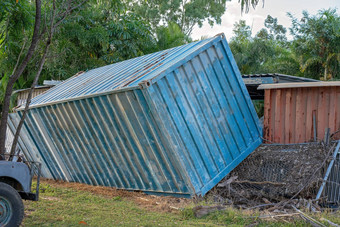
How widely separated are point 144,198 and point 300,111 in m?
4.23

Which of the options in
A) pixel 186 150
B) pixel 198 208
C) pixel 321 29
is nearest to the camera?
pixel 198 208

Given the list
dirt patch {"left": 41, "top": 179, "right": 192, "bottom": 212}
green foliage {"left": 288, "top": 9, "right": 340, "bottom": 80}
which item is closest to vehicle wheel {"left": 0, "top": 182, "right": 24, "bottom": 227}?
dirt patch {"left": 41, "top": 179, "right": 192, "bottom": 212}

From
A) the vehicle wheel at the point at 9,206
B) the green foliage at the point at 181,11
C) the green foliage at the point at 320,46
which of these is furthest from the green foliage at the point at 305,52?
the vehicle wheel at the point at 9,206

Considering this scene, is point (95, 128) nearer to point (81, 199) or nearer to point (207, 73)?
point (81, 199)

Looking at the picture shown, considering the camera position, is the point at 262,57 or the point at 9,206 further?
the point at 262,57

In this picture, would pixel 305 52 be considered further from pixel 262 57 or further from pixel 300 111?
pixel 300 111

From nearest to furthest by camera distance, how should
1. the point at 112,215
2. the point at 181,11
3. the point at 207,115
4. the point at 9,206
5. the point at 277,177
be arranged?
the point at 9,206 < the point at 112,215 < the point at 207,115 < the point at 277,177 < the point at 181,11

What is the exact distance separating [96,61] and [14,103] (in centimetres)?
441

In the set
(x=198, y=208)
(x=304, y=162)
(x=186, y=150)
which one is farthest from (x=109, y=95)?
(x=304, y=162)

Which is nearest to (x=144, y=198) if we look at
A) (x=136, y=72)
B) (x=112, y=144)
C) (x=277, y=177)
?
(x=112, y=144)

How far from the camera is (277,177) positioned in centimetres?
878

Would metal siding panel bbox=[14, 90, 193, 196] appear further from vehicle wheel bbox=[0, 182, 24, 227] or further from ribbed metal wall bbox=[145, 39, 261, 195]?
vehicle wheel bbox=[0, 182, 24, 227]

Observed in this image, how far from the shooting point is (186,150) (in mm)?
7969

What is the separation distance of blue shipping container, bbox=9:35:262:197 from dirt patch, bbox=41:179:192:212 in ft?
0.56
